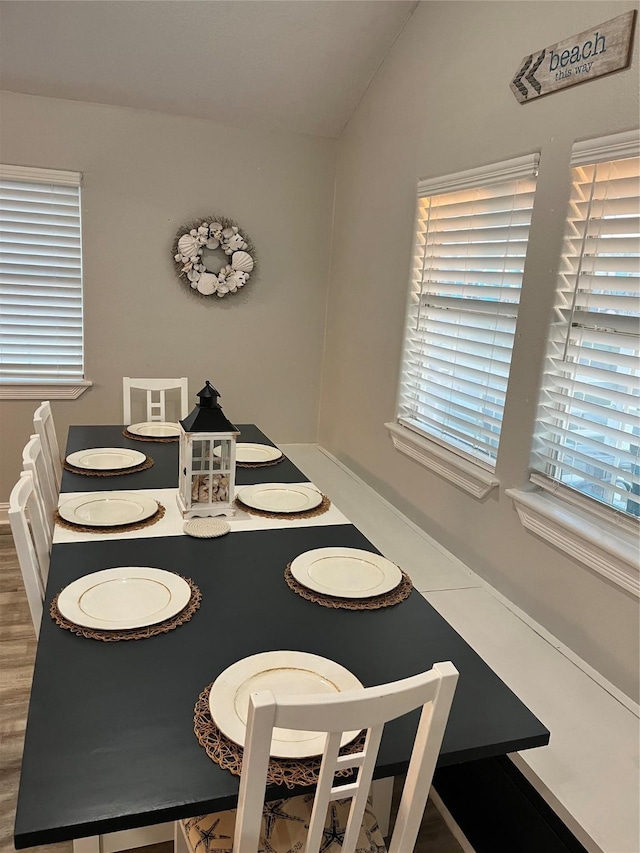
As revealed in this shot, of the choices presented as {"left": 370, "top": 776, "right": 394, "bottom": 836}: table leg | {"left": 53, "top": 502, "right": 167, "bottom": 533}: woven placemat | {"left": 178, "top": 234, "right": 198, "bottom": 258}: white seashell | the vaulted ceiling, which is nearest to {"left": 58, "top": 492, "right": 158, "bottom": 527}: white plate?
{"left": 53, "top": 502, "right": 167, "bottom": 533}: woven placemat

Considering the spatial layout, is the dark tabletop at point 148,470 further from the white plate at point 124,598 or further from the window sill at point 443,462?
the white plate at point 124,598

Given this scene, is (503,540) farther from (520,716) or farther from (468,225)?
(468,225)

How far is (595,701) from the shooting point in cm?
165


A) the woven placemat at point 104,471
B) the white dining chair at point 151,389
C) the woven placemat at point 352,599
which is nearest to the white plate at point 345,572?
the woven placemat at point 352,599

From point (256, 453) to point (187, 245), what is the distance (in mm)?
1431

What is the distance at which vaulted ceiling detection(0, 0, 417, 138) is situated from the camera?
2.65 m

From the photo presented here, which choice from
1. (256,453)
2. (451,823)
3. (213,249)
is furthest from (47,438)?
(451,823)

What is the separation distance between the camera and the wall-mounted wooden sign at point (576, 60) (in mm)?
1645

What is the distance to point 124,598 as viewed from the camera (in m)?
1.43

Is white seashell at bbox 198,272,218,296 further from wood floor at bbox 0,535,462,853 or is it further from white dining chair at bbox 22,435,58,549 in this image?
wood floor at bbox 0,535,462,853

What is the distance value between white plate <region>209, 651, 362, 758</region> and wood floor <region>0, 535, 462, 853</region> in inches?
35.9

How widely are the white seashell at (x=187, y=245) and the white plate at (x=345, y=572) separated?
7.27ft

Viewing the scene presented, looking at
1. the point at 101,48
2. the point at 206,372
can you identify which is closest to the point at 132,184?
the point at 101,48

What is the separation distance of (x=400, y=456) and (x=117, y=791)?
2.10 meters
